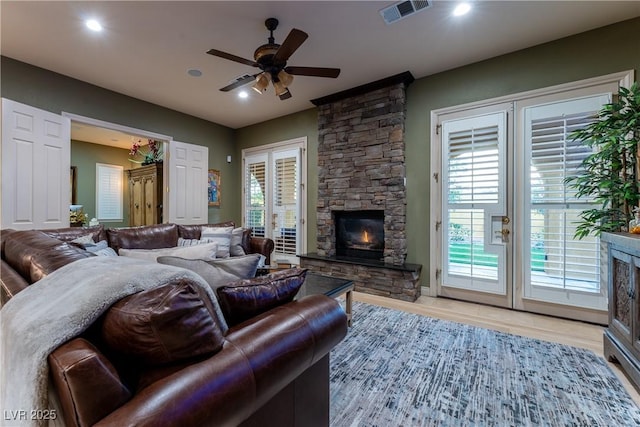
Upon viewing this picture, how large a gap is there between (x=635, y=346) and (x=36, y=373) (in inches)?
112

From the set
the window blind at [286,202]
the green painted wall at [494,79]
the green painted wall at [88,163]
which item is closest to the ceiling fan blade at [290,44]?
the green painted wall at [494,79]

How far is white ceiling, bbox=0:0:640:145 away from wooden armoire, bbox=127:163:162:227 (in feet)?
6.58

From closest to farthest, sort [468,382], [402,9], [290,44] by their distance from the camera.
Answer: [468,382] < [290,44] < [402,9]

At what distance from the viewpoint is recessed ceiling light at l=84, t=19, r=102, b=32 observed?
8.39ft

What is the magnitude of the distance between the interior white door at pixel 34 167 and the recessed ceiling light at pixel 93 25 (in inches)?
51.9

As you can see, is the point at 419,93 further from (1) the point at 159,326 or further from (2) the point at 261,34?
(1) the point at 159,326

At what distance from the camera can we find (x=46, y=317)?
2.39 ft

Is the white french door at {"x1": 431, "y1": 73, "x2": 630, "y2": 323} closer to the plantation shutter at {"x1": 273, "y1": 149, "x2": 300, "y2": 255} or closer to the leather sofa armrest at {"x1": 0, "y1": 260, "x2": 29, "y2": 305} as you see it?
the plantation shutter at {"x1": 273, "y1": 149, "x2": 300, "y2": 255}

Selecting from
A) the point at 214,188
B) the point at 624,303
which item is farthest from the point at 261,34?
the point at 624,303

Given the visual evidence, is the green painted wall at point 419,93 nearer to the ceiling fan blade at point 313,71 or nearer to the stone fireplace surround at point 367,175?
the stone fireplace surround at point 367,175

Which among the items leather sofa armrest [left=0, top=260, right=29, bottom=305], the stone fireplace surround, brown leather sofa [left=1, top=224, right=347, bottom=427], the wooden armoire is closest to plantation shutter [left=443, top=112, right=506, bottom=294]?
the stone fireplace surround

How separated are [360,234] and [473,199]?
5.14ft

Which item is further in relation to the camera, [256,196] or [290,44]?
[256,196]

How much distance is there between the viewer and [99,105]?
389 cm
